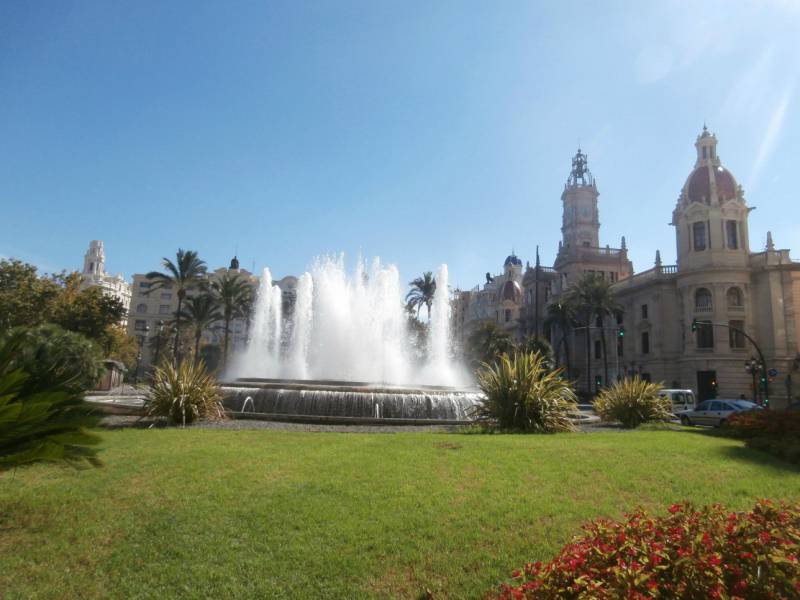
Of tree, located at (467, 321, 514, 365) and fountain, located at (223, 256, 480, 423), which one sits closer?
Result: fountain, located at (223, 256, 480, 423)

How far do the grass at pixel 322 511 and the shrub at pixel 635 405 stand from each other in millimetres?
8700

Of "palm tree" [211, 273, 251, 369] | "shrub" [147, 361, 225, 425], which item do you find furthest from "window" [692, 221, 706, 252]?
"shrub" [147, 361, 225, 425]

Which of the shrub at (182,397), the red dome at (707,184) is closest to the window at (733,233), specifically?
the red dome at (707,184)

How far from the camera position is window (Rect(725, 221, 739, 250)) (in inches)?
1973

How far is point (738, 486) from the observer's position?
322 inches

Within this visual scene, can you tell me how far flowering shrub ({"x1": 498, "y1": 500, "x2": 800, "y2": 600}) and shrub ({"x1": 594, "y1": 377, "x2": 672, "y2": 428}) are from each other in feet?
50.5

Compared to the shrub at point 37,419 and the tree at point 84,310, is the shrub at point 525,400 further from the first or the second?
the tree at point 84,310

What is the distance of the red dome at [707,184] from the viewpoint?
2029 inches

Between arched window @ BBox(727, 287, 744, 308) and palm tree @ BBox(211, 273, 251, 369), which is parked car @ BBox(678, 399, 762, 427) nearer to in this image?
arched window @ BBox(727, 287, 744, 308)

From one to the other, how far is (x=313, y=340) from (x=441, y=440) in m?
20.7

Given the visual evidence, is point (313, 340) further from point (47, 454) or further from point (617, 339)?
point (617, 339)

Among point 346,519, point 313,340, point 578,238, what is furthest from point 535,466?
point 578,238

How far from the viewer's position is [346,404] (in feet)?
58.0

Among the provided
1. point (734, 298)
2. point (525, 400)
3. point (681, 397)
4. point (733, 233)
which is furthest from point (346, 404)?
point (733, 233)
